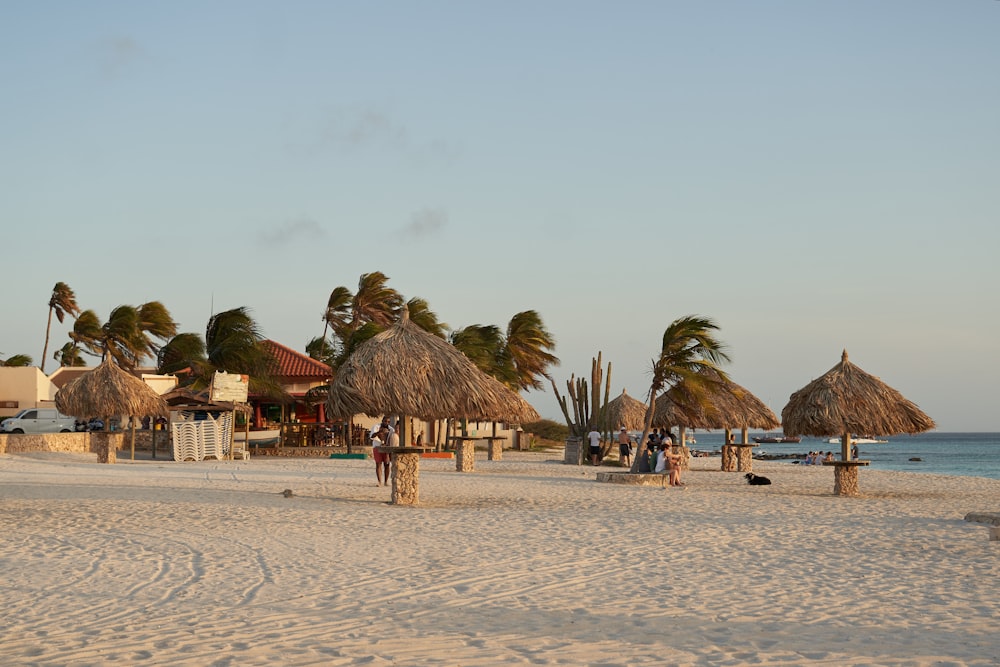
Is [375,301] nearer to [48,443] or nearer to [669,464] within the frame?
[48,443]

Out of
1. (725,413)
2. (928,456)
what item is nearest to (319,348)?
(725,413)

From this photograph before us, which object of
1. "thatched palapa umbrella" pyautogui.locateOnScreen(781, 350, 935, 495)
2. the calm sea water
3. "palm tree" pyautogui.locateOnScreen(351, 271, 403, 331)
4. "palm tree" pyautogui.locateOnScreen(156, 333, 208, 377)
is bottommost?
the calm sea water

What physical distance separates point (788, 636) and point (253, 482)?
48.7ft

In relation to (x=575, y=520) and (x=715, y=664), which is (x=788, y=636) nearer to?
(x=715, y=664)

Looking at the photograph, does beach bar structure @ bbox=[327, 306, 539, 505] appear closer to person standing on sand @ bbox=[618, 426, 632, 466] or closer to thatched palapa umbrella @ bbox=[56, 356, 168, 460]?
person standing on sand @ bbox=[618, 426, 632, 466]

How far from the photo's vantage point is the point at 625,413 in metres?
33.7

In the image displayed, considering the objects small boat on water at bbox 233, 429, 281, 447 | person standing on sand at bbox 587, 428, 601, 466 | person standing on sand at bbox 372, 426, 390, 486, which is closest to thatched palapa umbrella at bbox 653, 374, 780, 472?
person standing on sand at bbox 587, 428, 601, 466

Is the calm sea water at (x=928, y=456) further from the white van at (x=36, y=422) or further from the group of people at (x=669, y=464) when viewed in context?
the white van at (x=36, y=422)

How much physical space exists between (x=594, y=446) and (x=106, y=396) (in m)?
13.4

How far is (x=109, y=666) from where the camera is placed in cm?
541

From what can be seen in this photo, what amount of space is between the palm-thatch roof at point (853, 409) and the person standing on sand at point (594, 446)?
10849 mm

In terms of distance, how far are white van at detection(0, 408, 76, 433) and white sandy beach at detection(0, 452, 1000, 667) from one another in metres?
20.0

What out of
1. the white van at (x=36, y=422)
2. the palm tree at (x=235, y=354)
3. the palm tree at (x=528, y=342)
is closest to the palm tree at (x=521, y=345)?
the palm tree at (x=528, y=342)

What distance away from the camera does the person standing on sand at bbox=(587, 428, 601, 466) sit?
29703 millimetres
